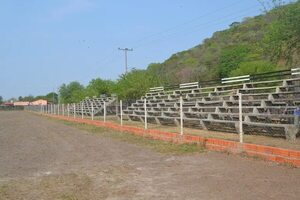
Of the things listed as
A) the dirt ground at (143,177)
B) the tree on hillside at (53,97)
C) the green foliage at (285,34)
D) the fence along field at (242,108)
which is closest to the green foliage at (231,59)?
the fence along field at (242,108)

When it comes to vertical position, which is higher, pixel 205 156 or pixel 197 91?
pixel 197 91

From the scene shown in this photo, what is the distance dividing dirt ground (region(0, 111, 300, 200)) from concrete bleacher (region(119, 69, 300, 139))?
9.40 feet

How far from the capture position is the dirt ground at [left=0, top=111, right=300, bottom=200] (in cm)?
698

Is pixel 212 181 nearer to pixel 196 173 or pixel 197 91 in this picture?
pixel 196 173

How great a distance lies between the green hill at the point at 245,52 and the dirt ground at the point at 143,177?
5.89m

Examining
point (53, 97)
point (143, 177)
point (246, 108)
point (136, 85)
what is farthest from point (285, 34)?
point (53, 97)

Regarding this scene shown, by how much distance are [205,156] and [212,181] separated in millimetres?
3210

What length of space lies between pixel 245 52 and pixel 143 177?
5353cm


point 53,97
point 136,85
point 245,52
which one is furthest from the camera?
point 53,97

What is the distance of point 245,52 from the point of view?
197 feet

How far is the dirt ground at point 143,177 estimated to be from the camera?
275 inches

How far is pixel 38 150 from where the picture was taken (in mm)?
13961

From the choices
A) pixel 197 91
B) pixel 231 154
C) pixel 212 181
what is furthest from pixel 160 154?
pixel 197 91

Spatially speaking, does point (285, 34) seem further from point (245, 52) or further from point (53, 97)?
point (53, 97)
